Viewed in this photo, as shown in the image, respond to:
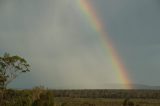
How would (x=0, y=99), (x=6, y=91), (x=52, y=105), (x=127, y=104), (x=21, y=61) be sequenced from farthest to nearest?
1. (x=127, y=104)
2. (x=21, y=61)
3. (x=6, y=91)
4. (x=0, y=99)
5. (x=52, y=105)

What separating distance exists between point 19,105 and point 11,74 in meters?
18.6

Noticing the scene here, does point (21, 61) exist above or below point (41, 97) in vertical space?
above

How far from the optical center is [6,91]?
160 feet

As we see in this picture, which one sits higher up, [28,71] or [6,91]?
[28,71]

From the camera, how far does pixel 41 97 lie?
96.0ft

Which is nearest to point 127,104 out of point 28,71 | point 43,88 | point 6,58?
point 28,71

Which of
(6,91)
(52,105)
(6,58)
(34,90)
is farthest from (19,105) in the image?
(6,58)

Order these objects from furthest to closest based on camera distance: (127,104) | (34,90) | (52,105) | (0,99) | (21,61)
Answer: (127,104) → (21,61) → (0,99) → (34,90) → (52,105)

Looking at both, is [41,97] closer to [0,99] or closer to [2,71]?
[0,99]

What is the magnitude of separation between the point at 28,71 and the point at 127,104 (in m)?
18.4

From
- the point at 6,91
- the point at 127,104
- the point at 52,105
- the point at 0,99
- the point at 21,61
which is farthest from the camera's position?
the point at 127,104

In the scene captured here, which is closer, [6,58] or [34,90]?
[34,90]

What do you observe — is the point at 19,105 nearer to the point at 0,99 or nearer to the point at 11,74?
the point at 0,99

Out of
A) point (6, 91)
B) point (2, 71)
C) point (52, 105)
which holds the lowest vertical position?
point (52, 105)
